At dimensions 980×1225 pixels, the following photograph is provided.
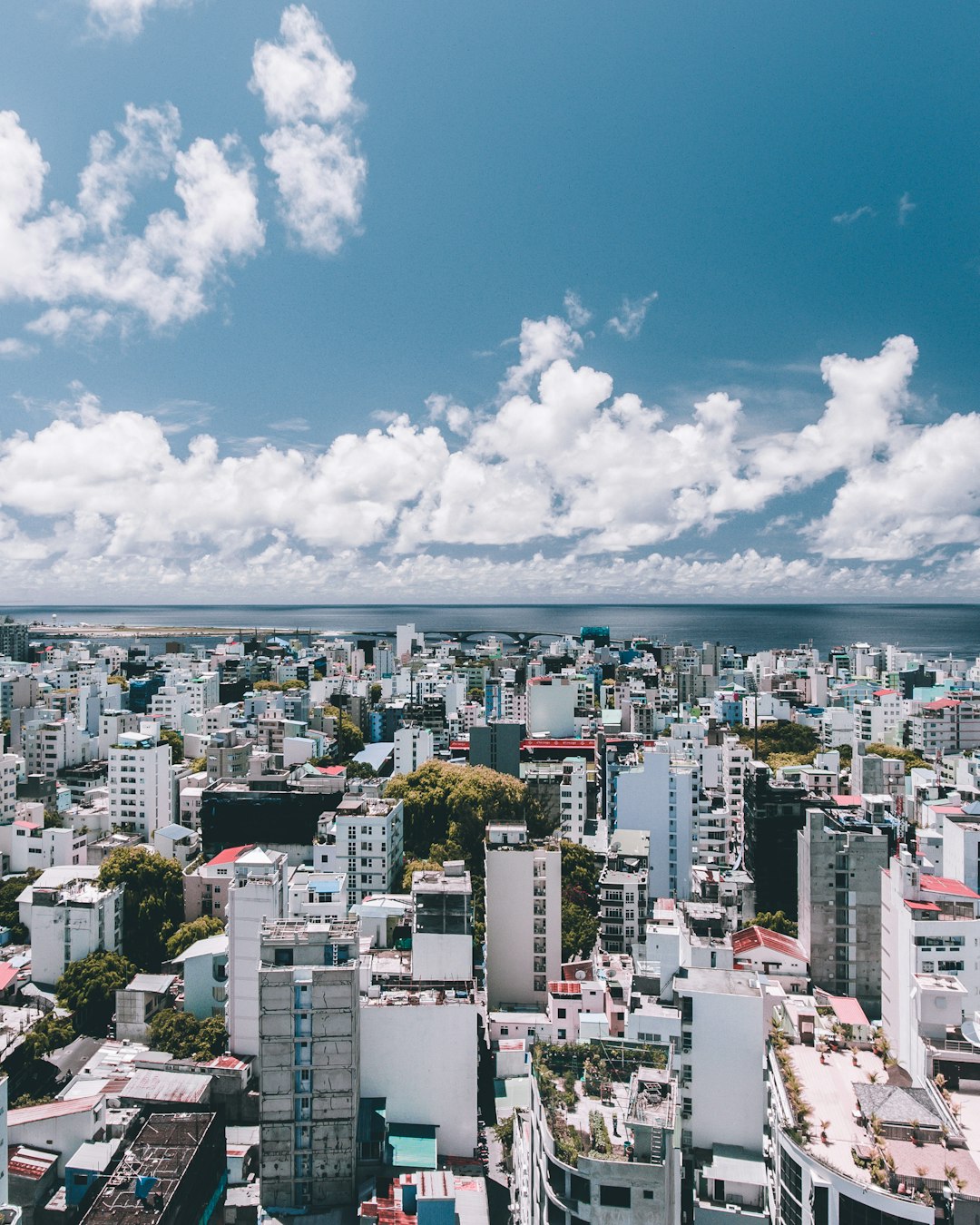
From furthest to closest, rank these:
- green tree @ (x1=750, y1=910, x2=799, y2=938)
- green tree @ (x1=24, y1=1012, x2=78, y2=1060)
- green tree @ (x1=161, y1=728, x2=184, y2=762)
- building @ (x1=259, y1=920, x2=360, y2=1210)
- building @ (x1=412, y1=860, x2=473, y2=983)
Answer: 1. green tree @ (x1=161, y1=728, x2=184, y2=762)
2. green tree @ (x1=750, y1=910, x2=799, y2=938)
3. green tree @ (x1=24, y1=1012, x2=78, y2=1060)
4. building @ (x1=412, y1=860, x2=473, y2=983)
5. building @ (x1=259, y1=920, x2=360, y2=1210)

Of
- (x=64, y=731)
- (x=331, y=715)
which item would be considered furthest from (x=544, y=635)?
(x=64, y=731)

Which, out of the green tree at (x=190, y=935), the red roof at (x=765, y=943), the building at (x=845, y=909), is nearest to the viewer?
the red roof at (x=765, y=943)

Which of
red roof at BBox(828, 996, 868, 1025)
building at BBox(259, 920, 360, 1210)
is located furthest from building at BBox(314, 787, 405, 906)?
red roof at BBox(828, 996, 868, 1025)

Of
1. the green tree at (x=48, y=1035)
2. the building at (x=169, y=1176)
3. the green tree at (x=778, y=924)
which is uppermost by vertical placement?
the green tree at (x=778, y=924)

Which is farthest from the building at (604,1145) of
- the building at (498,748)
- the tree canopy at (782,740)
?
the tree canopy at (782,740)

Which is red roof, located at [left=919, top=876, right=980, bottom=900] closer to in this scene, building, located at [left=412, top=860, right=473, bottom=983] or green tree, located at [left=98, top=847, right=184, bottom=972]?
building, located at [left=412, top=860, right=473, bottom=983]

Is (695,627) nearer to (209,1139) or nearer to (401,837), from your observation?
(401,837)

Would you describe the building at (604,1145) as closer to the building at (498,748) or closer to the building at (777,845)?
the building at (777,845)
